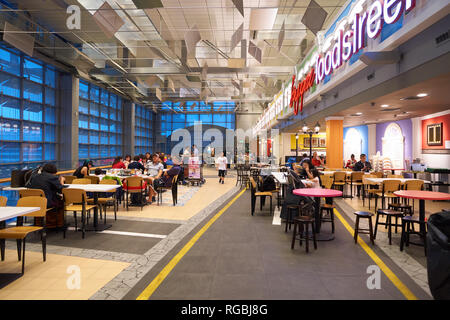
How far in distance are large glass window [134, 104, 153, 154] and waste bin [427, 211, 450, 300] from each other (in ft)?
81.4

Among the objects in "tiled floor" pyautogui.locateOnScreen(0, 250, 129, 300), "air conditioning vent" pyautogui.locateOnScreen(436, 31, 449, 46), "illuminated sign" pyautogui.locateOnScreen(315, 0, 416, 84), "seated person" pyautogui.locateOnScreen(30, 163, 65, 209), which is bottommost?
"tiled floor" pyautogui.locateOnScreen(0, 250, 129, 300)

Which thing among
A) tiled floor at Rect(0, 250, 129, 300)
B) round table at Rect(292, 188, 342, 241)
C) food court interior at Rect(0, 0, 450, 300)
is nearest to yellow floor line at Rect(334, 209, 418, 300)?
food court interior at Rect(0, 0, 450, 300)

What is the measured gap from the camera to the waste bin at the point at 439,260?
2.56 meters

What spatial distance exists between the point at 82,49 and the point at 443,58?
1308cm

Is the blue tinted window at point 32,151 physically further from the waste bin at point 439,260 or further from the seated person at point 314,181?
the waste bin at point 439,260

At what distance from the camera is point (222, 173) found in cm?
1453

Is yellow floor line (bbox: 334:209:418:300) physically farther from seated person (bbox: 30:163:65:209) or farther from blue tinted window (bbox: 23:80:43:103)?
blue tinted window (bbox: 23:80:43:103)

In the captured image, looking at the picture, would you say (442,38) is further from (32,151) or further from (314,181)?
(32,151)

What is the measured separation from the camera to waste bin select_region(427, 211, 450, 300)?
2557 mm

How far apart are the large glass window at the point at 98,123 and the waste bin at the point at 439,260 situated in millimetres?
17120

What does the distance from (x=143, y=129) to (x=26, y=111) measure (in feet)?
51.5

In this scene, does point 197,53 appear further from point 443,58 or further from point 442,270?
point 442,270

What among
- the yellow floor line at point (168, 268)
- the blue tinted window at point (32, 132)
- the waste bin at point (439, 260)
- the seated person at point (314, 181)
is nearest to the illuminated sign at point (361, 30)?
the seated person at point (314, 181)
